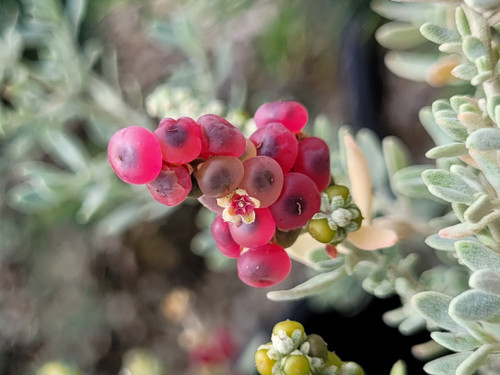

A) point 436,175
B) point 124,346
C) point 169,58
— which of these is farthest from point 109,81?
point 436,175

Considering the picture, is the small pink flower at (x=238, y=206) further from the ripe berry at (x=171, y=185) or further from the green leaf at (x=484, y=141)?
the green leaf at (x=484, y=141)

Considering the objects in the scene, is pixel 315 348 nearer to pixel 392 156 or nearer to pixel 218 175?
pixel 218 175

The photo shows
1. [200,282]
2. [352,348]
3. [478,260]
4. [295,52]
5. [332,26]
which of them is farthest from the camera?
[200,282]

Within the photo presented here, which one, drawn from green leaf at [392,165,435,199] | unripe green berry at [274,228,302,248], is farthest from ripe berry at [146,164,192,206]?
green leaf at [392,165,435,199]

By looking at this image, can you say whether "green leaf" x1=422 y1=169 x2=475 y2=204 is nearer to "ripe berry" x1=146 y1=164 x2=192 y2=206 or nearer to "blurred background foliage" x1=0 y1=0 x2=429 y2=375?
"ripe berry" x1=146 y1=164 x2=192 y2=206

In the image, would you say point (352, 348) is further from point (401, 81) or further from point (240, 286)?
point (401, 81)

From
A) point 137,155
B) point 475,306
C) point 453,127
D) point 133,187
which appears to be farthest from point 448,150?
point 133,187
